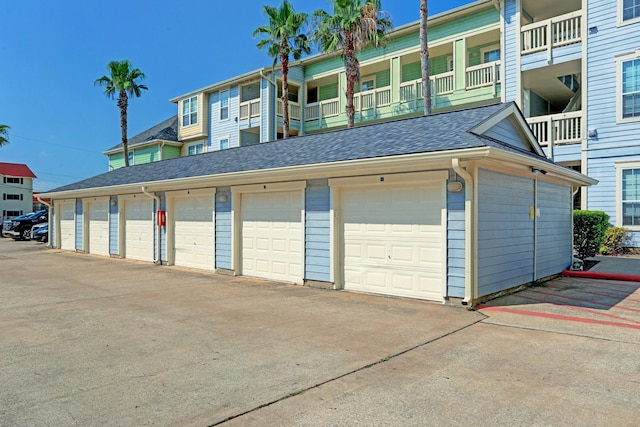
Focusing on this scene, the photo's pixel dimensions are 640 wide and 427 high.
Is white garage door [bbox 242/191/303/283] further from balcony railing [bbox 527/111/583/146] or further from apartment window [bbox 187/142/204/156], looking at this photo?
apartment window [bbox 187/142/204/156]

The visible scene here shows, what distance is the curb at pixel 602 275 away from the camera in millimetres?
9409

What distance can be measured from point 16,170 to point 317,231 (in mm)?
55703

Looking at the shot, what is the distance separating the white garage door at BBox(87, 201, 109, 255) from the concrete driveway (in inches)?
366

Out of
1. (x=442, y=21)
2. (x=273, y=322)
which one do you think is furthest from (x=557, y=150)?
(x=273, y=322)

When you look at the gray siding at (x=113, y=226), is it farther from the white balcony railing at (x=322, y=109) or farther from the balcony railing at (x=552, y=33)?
the balcony railing at (x=552, y=33)

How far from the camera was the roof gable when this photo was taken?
164 ft

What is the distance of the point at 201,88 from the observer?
26.2m

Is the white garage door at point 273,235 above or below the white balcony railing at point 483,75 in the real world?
below

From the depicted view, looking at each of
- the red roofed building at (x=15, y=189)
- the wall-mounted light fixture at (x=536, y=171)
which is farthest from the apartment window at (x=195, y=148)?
the red roofed building at (x=15, y=189)

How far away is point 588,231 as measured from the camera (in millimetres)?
13109

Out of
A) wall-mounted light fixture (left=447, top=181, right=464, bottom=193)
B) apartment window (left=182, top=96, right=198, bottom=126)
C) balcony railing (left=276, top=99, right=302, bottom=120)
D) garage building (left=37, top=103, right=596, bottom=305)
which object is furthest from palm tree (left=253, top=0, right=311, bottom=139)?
wall-mounted light fixture (left=447, top=181, right=464, bottom=193)

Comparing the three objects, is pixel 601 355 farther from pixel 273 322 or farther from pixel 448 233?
pixel 273 322

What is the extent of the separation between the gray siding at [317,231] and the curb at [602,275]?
607 cm

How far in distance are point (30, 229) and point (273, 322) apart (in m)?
25.4
